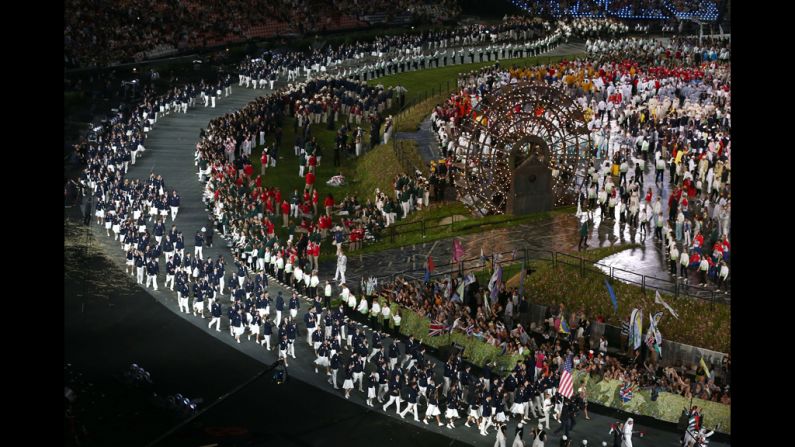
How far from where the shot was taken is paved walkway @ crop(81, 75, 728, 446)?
35875 mm

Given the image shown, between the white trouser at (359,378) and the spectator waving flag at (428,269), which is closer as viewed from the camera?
the white trouser at (359,378)

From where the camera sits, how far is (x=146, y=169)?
206ft

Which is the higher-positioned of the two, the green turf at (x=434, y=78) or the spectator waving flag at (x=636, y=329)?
the green turf at (x=434, y=78)

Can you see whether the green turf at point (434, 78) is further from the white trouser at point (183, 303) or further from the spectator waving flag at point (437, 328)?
the spectator waving flag at point (437, 328)

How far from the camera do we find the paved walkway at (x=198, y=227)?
35.9 meters

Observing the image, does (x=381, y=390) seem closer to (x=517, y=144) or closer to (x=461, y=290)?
(x=461, y=290)

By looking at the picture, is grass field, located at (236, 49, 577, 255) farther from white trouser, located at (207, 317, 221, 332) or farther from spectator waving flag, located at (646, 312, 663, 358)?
spectator waving flag, located at (646, 312, 663, 358)

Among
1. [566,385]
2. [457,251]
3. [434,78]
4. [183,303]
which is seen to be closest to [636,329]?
[566,385]

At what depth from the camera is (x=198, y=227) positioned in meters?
54.0

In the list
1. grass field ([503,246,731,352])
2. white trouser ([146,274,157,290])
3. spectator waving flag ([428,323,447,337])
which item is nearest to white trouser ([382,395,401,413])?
spectator waving flag ([428,323,447,337])

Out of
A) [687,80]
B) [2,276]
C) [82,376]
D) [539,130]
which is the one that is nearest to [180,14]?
[687,80]

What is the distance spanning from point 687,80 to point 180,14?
36704 millimetres

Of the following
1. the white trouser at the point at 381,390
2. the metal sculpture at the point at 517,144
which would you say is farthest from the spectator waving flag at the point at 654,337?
the metal sculpture at the point at 517,144
